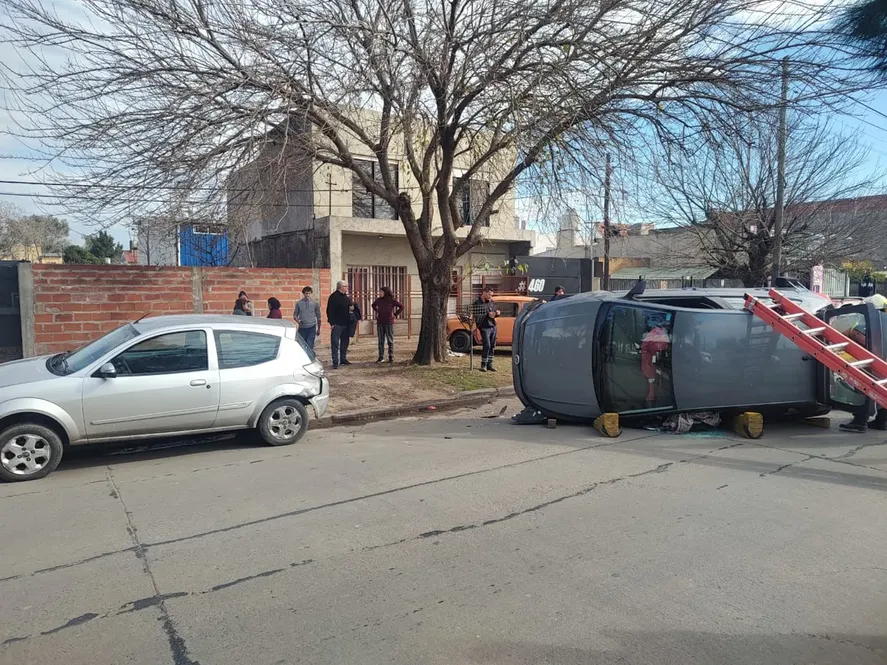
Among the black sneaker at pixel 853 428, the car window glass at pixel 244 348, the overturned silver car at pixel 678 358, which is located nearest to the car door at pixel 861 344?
the overturned silver car at pixel 678 358

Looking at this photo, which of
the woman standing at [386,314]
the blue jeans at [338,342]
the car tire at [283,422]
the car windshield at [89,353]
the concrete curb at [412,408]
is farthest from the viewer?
the woman standing at [386,314]

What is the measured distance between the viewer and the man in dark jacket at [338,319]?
1300 centimetres

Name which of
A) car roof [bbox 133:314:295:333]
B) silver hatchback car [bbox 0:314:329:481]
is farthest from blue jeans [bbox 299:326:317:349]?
car roof [bbox 133:314:295:333]

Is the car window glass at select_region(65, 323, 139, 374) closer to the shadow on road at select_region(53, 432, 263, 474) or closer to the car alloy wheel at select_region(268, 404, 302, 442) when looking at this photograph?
the shadow on road at select_region(53, 432, 263, 474)

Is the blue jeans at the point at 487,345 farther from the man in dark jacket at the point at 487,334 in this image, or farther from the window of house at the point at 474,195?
the window of house at the point at 474,195

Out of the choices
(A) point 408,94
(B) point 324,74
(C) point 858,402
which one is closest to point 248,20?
(B) point 324,74

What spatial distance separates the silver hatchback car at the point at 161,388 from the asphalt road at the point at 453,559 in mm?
407

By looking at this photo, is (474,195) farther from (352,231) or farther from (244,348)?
(244,348)

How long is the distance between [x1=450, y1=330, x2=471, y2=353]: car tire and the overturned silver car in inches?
302

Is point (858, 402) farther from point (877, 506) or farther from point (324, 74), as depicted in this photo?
point (324, 74)

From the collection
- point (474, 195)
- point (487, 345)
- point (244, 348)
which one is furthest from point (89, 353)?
point (474, 195)

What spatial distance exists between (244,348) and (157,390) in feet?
3.60

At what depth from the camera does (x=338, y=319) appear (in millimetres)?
13008

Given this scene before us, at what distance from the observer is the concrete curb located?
9.20 metres
